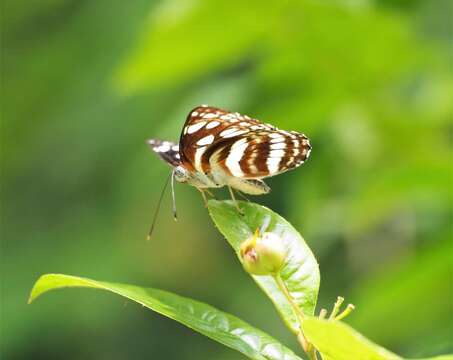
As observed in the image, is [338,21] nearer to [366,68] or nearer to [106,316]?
[366,68]

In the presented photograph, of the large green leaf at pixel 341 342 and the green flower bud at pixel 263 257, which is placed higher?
the green flower bud at pixel 263 257

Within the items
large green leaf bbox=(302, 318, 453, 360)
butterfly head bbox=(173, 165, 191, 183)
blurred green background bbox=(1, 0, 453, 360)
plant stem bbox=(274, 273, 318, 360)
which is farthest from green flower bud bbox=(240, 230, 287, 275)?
butterfly head bbox=(173, 165, 191, 183)

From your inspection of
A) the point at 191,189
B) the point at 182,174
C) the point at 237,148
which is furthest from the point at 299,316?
the point at 191,189

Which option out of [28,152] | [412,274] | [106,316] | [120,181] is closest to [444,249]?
[412,274]

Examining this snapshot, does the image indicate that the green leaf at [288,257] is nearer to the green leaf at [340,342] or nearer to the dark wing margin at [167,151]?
the green leaf at [340,342]

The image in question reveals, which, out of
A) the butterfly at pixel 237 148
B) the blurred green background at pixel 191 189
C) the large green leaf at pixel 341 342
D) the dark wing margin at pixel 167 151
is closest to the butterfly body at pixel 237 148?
the butterfly at pixel 237 148

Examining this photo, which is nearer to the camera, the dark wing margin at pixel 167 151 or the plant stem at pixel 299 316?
the plant stem at pixel 299 316
